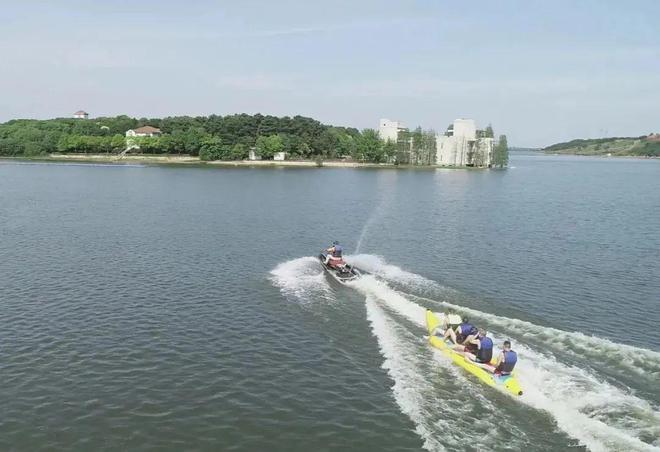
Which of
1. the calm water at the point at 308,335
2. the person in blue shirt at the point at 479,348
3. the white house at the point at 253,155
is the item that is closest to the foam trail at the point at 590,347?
the calm water at the point at 308,335

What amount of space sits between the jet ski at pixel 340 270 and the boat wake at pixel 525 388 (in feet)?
18.5

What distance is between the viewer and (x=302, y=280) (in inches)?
1608

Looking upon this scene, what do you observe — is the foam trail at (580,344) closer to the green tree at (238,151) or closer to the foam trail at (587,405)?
the foam trail at (587,405)

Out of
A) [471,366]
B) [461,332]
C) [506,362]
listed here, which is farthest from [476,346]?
[506,362]

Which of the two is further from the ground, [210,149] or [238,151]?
[210,149]

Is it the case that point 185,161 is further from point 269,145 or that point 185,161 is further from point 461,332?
point 461,332

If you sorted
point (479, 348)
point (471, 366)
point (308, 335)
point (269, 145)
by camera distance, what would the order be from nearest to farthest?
1. point (471, 366)
2. point (479, 348)
3. point (308, 335)
4. point (269, 145)

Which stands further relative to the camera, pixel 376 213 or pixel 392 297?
pixel 376 213

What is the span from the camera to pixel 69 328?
30.0 m

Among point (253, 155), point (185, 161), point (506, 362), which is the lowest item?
point (506, 362)

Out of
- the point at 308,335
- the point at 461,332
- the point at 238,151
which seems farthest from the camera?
the point at 238,151

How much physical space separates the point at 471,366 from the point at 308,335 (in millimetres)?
8965

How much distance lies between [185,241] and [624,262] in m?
41.5

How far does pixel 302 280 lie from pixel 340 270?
117 inches
